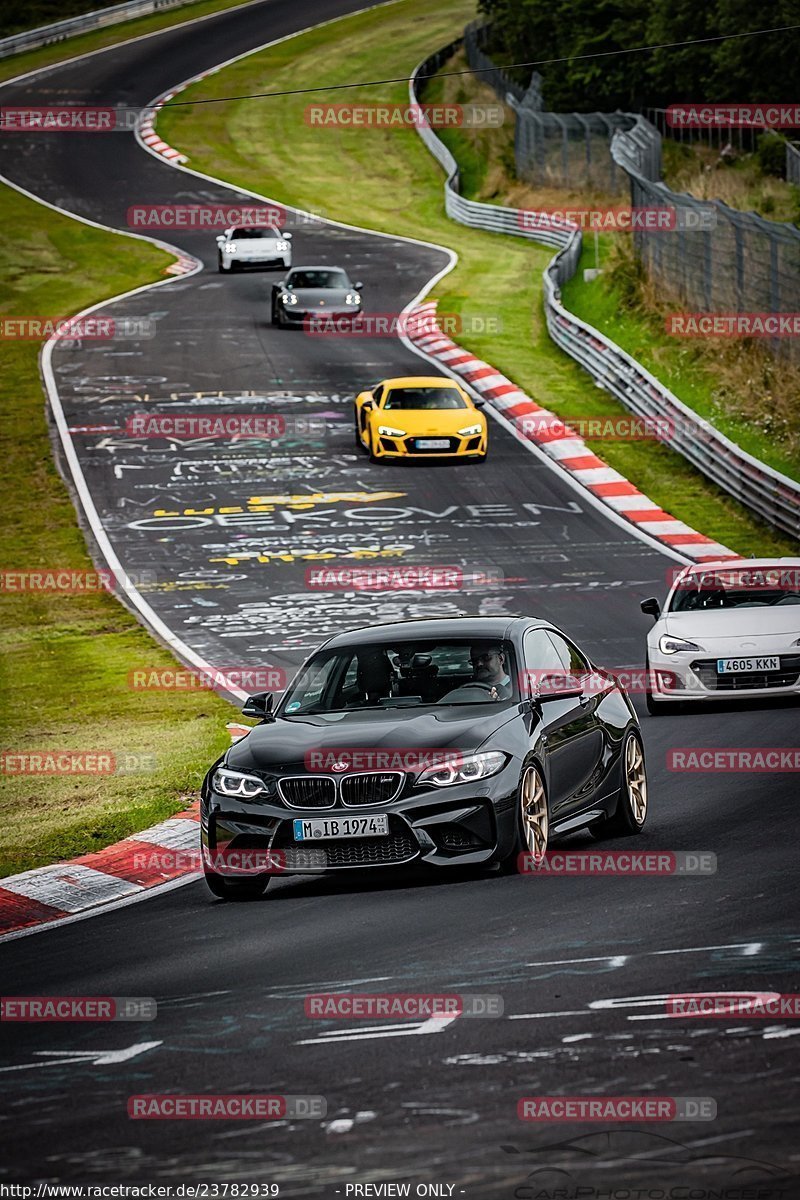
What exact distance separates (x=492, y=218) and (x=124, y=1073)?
5411 cm

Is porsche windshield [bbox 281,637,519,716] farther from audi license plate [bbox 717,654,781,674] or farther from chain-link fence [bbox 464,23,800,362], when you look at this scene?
chain-link fence [bbox 464,23,800,362]

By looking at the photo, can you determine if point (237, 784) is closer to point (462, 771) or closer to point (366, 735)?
point (366, 735)

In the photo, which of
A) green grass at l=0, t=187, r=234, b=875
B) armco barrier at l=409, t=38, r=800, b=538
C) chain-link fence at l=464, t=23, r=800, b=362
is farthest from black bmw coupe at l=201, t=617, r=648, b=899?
chain-link fence at l=464, t=23, r=800, b=362

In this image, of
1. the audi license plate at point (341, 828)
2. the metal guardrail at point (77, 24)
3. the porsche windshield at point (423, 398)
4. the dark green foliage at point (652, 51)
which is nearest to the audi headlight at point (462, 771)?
the audi license plate at point (341, 828)

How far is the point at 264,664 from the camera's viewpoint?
20.8 meters

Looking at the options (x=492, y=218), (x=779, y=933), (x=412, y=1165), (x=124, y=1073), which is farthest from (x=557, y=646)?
(x=492, y=218)

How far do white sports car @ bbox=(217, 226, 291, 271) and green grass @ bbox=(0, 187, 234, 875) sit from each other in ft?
35.0

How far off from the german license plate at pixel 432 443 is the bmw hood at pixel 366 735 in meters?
21.7

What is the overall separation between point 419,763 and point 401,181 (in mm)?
60095

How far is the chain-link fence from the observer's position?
32.0 meters

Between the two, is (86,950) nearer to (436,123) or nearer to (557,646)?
(557,646)

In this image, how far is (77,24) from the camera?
93688 mm

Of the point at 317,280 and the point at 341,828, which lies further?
the point at 317,280

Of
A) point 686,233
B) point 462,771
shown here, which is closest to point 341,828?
point 462,771
